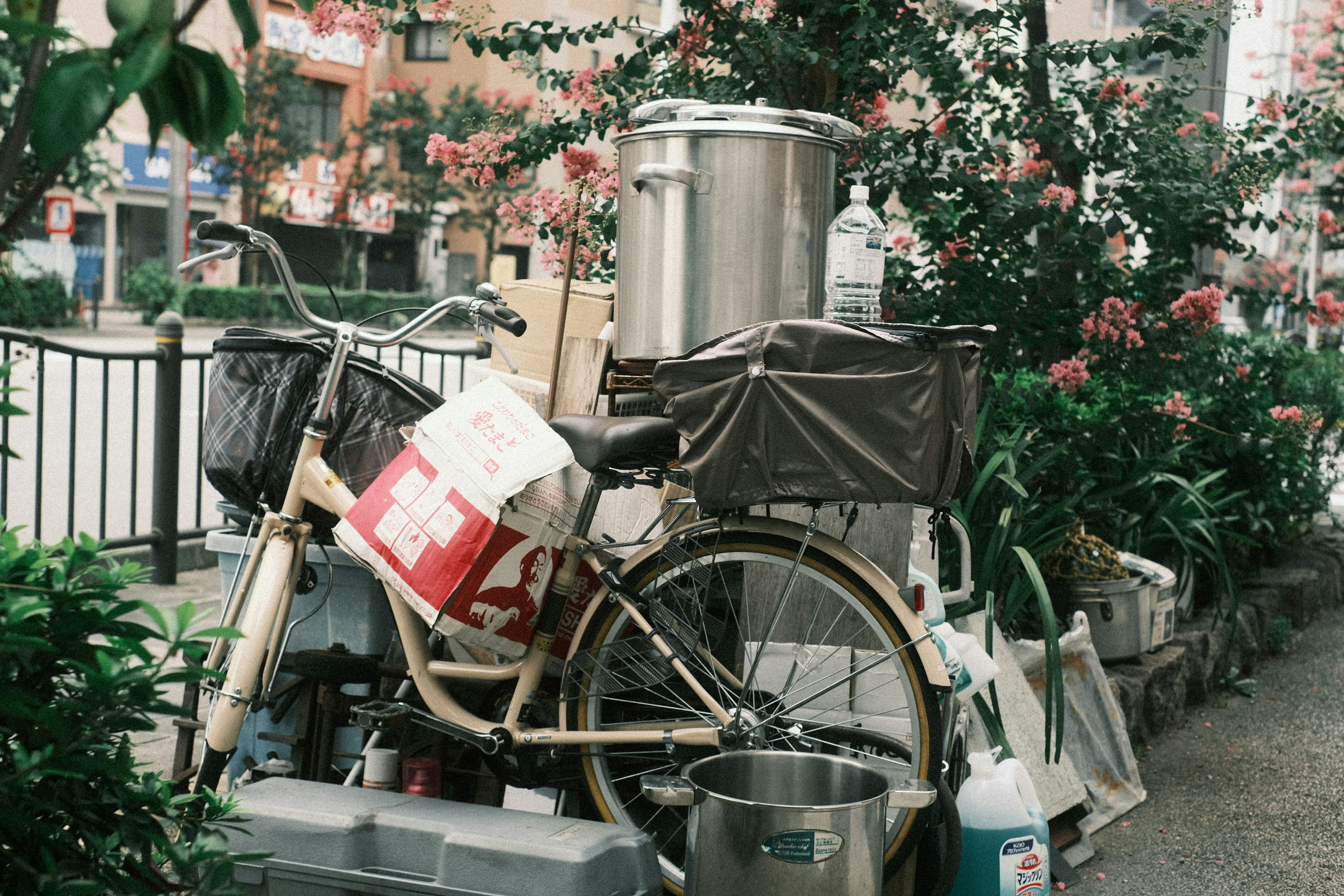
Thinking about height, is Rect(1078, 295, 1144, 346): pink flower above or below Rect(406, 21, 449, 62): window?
below

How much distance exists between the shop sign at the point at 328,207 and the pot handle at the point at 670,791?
105 ft

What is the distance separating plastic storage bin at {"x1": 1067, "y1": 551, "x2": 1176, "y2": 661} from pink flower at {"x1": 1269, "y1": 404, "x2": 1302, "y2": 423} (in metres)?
1.66

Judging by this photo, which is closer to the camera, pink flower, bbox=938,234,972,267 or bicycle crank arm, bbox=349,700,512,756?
bicycle crank arm, bbox=349,700,512,756

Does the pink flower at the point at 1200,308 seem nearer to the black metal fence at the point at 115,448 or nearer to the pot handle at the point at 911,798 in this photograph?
the black metal fence at the point at 115,448

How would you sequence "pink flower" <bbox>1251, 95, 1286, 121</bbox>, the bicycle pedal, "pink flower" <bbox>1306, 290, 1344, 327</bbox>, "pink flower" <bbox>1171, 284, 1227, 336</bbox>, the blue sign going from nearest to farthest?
the bicycle pedal → "pink flower" <bbox>1171, 284, 1227, 336</bbox> → "pink flower" <bbox>1251, 95, 1286, 121</bbox> → "pink flower" <bbox>1306, 290, 1344, 327</bbox> → the blue sign

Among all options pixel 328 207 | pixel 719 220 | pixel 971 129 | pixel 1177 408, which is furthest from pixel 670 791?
pixel 328 207

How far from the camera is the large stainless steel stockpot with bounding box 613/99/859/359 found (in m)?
3.20

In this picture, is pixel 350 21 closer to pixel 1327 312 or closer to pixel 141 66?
pixel 141 66

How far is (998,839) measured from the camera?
281 centimetres

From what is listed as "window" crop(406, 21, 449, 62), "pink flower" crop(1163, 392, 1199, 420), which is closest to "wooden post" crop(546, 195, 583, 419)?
"pink flower" crop(1163, 392, 1199, 420)

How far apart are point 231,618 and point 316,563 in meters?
0.39

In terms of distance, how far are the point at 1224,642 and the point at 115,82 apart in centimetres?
517

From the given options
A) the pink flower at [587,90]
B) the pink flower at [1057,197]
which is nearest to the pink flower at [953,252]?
the pink flower at [1057,197]

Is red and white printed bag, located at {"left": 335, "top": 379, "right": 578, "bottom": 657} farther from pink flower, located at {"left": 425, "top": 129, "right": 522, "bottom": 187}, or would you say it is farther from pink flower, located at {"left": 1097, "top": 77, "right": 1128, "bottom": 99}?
pink flower, located at {"left": 1097, "top": 77, "right": 1128, "bottom": 99}
